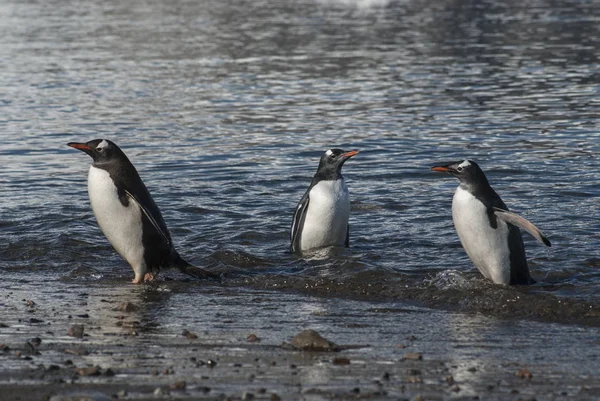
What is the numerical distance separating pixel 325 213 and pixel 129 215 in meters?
1.87

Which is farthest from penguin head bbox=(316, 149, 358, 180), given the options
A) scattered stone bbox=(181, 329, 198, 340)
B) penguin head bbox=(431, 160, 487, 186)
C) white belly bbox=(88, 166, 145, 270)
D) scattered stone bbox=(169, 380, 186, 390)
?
scattered stone bbox=(169, 380, 186, 390)

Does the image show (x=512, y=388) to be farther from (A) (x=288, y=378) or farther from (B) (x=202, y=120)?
(B) (x=202, y=120)

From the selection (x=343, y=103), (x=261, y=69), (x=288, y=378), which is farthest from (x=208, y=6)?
(x=288, y=378)


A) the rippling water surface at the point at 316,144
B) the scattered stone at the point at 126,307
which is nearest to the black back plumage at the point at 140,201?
the rippling water surface at the point at 316,144

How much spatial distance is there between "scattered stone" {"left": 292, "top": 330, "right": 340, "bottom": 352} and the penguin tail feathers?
258 cm

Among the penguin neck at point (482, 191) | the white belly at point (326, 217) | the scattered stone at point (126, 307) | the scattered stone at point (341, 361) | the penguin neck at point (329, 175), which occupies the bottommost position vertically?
the white belly at point (326, 217)

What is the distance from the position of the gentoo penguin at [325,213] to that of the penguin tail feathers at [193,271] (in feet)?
4.37

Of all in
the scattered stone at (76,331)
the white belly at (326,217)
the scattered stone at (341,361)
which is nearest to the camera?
the scattered stone at (341,361)

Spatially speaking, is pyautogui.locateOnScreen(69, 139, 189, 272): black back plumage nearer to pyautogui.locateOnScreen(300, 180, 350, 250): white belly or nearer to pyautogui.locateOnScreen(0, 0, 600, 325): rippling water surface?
pyautogui.locateOnScreen(0, 0, 600, 325): rippling water surface

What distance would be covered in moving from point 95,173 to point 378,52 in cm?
2050

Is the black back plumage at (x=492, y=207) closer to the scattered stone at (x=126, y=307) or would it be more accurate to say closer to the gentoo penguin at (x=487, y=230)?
the gentoo penguin at (x=487, y=230)

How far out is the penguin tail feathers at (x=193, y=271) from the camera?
8.52 m

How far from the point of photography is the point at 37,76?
2436 centimetres

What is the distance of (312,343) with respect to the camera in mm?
5957
